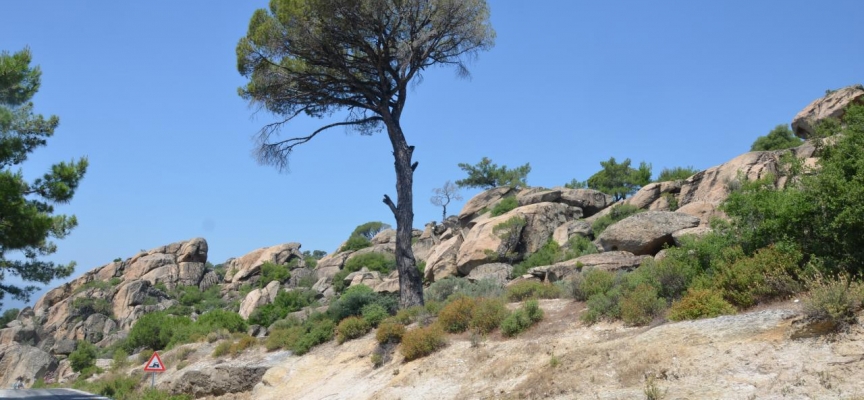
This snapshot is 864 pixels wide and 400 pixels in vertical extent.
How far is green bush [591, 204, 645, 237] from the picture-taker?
96.3ft

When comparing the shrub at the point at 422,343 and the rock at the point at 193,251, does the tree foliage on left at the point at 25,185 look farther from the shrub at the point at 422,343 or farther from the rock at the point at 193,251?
the rock at the point at 193,251

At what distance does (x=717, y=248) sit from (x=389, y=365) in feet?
24.9

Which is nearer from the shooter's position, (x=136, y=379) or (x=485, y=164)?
(x=136, y=379)

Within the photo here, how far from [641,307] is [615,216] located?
62.7 feet

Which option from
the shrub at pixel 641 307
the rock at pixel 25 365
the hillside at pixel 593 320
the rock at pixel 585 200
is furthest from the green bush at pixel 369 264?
the shrub at pixel 641 307

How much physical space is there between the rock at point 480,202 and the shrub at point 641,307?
28.2 meters

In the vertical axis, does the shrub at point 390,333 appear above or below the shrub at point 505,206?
below

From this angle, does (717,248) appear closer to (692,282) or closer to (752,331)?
(692,282)

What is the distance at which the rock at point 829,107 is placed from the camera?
2984 centimetres

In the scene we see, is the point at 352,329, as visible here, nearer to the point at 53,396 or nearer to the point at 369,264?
the point at 53,396

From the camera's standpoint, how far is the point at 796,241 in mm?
11172

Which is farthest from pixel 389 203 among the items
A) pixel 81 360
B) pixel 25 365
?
pixel 25 365

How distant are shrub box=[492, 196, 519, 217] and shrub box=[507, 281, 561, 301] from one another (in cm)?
1951

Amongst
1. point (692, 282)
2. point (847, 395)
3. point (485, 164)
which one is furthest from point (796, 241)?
point (485, 164)
